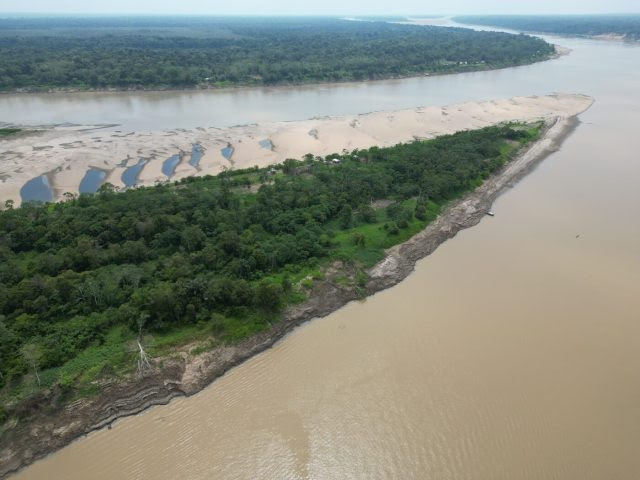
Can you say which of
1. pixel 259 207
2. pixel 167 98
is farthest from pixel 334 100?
pixel 259 207

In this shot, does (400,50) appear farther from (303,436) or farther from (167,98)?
(303,436)

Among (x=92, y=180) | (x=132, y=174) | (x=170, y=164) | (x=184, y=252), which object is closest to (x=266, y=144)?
(x=170, y=164)

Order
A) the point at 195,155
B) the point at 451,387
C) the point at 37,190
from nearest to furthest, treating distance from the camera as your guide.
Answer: the point at 451,387, the point at 37,190, the point at 195,155

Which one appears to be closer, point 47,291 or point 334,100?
point 47,291

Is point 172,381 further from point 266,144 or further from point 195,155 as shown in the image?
point 266,144

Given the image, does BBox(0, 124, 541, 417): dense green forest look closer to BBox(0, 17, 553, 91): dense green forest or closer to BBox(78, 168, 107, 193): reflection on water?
BBox(78, 168, 107, 193): reflection on water

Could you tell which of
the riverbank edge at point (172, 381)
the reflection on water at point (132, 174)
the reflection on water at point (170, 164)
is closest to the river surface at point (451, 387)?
the riverbank edge at point (172, 381)
